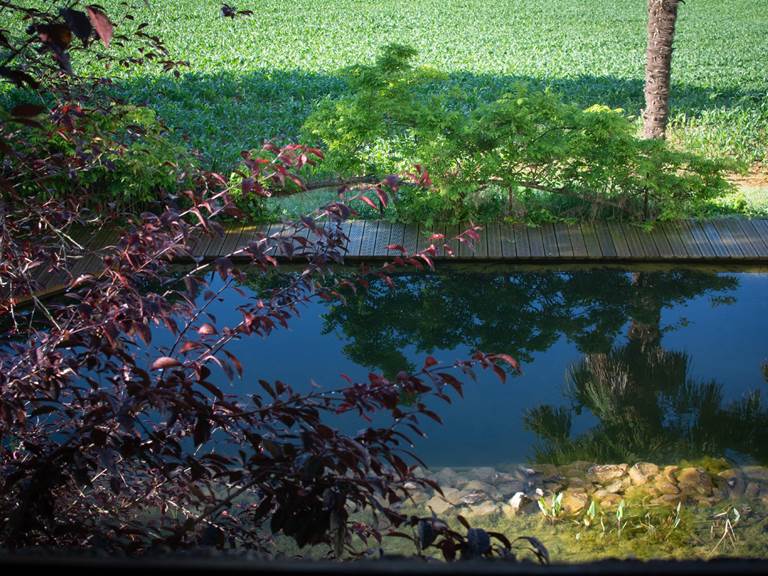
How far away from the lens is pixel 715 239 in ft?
21.9

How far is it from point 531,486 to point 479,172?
11.6 feet

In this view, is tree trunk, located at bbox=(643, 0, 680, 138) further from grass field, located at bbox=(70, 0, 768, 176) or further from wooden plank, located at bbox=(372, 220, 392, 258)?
wooden plank, located at bbox=(372, 220, 392, 258)

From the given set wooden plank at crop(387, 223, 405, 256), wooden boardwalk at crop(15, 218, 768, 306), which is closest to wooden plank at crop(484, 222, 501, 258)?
wooden boardwalk at crop(15, 218, 768, 306)

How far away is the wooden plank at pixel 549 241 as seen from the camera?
662 cm

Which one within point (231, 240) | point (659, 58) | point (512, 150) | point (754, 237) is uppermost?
point (659, 58)

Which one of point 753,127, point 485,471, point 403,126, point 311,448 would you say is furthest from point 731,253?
point 311,448

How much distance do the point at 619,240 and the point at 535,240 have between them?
0.64m

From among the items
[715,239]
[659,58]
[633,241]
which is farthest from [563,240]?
[659,58]

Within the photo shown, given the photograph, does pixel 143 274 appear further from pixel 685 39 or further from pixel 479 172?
pixel 685 39

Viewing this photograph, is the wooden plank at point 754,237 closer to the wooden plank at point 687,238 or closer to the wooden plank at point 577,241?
the wooden plank at point 687,238

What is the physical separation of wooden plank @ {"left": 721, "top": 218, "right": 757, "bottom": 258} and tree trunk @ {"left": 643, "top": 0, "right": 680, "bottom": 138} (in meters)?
2.22

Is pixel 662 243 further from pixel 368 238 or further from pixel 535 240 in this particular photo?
pixel 368 238

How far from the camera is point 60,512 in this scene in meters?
2.56

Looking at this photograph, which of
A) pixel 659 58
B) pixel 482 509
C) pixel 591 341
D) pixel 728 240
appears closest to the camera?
pixel 482 509
